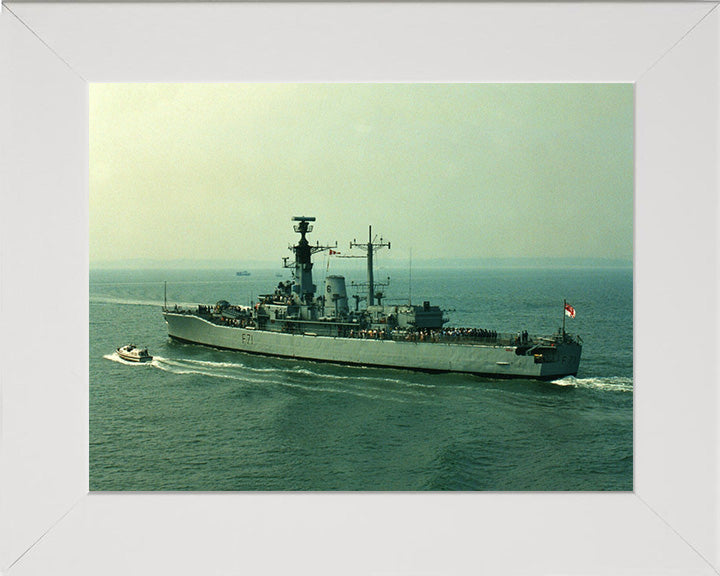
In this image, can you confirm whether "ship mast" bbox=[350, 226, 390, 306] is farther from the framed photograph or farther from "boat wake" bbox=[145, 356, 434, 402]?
the framed photograph

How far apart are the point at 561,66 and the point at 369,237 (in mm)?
9236

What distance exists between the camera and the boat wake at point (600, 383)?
419 inches

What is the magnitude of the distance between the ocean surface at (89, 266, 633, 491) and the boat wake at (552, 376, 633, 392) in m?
0.05

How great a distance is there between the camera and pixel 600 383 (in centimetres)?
1100

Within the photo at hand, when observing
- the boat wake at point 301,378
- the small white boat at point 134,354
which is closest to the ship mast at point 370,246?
the boat wake at point 301,378

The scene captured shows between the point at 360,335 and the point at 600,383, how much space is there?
165 inches

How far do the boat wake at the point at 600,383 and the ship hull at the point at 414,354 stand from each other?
0.49ft

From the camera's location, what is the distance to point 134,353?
41.9 feet

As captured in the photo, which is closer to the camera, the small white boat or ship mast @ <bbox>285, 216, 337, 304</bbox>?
the small white boat

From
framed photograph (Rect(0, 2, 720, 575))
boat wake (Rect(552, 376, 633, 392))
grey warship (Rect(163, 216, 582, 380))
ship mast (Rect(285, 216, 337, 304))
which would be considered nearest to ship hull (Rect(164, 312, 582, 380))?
grey warship (Rect(163, 216, 582, 380))

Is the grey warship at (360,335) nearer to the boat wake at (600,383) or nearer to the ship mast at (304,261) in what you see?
the ship mast at (304,261)

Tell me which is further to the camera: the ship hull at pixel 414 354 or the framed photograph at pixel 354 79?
the ship hull at pixel 414 354

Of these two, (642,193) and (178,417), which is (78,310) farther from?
(178,417)

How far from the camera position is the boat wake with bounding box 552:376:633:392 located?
10633mm
